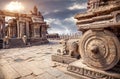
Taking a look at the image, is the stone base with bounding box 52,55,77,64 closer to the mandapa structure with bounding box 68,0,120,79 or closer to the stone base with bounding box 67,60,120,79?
the stone base with bounding box 67,60,120,79

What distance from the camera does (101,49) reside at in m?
3.04

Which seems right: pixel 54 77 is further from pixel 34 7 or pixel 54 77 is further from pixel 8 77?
pixel 34 7

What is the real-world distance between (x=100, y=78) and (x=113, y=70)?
1.32 feet

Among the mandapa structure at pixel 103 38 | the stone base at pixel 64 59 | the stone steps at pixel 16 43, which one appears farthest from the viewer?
the stone steps at pixel 16 43

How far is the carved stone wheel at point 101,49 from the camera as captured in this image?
2.83 metres

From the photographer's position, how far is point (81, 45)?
3533 millimetres

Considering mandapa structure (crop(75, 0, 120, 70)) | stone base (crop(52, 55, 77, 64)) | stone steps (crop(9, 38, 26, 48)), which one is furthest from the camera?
stone steps (crop(9, 38, 26, 48))

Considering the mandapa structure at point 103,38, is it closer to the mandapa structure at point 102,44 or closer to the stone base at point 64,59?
the mandapa structure at point 102,44

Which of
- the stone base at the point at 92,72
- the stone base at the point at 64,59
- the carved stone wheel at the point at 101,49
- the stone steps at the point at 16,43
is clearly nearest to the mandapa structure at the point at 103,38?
the carved stone wheel at the point at 101,49

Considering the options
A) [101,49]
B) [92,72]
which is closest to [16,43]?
[92,72]

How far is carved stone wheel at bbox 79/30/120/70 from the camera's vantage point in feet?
9.30

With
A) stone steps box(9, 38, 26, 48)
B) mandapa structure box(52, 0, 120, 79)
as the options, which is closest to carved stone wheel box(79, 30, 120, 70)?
mandapa structure box(52, 0, 120, 79)

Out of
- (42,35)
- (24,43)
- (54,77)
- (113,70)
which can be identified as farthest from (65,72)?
(42,35)

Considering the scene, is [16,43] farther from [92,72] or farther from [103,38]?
[103,38]
